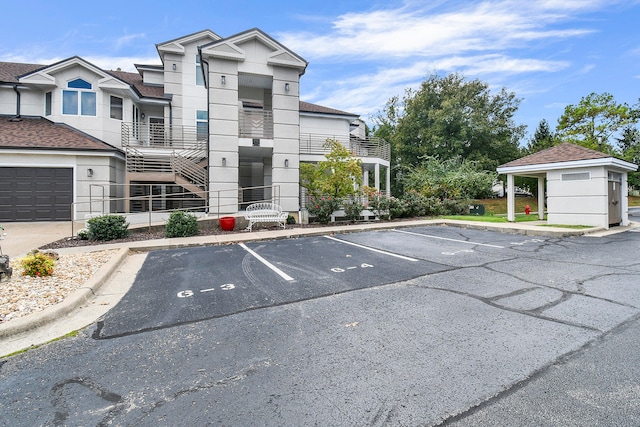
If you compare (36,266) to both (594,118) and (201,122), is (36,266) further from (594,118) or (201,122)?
(594,118)

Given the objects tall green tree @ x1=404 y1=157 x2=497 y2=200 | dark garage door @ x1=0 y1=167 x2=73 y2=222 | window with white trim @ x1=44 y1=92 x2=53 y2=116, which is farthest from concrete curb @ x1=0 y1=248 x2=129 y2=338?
tall green tree @ x1=404 y1=157 x2=497 y2=200

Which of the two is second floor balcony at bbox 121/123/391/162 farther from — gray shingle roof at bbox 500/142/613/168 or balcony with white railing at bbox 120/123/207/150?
gray shingle roof at bbox 500/142/613/168

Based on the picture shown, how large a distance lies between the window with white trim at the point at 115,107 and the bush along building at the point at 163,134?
0.18 feet

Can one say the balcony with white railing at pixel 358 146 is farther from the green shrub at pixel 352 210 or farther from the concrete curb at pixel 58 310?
the concrete curb at pixel 58 310

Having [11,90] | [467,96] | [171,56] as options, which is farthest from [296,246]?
[467,96]

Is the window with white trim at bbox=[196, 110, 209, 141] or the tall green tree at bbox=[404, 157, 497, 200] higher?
the window with white trim at bbox=[196, 110, 209, 141]

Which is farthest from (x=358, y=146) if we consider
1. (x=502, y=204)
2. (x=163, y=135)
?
Answer: (x=502, y=204)

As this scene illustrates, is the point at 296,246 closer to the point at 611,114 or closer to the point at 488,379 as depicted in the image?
the point at 488,379

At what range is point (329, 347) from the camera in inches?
124

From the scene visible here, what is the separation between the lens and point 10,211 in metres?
14.3

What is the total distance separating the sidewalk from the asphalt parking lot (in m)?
0.33

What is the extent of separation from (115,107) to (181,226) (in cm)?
1164

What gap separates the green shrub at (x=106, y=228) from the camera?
9867mm

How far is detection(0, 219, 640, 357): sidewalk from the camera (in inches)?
142
